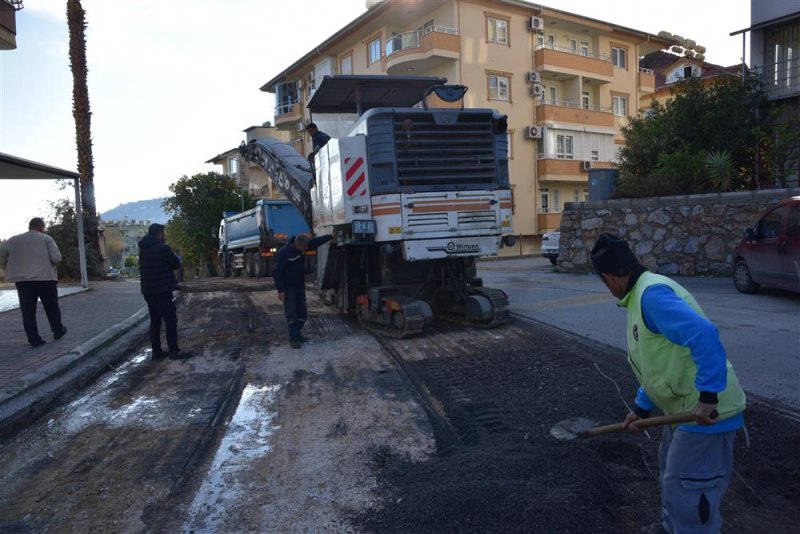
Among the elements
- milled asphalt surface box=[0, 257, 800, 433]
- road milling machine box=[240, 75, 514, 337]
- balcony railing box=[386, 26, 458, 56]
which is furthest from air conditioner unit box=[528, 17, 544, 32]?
road milling machine box=[240, 75, 514, 337]

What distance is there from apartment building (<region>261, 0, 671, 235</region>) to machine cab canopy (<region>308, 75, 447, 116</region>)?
20.0 metres

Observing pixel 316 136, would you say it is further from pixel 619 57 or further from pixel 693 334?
pixel 619 57

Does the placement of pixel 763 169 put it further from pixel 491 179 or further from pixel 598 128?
pixel 598 128

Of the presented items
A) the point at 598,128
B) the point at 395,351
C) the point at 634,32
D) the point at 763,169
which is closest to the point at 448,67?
the point at 598,128

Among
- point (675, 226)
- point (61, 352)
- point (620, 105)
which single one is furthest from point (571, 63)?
point (61, 352)

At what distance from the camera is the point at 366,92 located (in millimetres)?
10344

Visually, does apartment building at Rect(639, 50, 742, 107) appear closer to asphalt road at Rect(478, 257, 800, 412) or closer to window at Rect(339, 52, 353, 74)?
window at Rect(339, 52, 353, 74)

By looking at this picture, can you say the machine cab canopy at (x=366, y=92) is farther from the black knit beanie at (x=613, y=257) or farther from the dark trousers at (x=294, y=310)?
the black knit beanie at (x=613, y=257)

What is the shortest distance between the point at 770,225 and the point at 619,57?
98.9ft

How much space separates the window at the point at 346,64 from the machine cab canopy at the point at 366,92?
27.4m

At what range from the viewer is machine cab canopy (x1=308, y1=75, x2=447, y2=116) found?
32.4 feet

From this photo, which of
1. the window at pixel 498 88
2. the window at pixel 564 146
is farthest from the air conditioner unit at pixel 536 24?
the window at pixel 564 146

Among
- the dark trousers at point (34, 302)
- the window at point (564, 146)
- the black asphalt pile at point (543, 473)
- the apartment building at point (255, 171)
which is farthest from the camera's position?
the apartment building at point (255, 171)

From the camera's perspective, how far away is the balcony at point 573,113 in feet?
109
